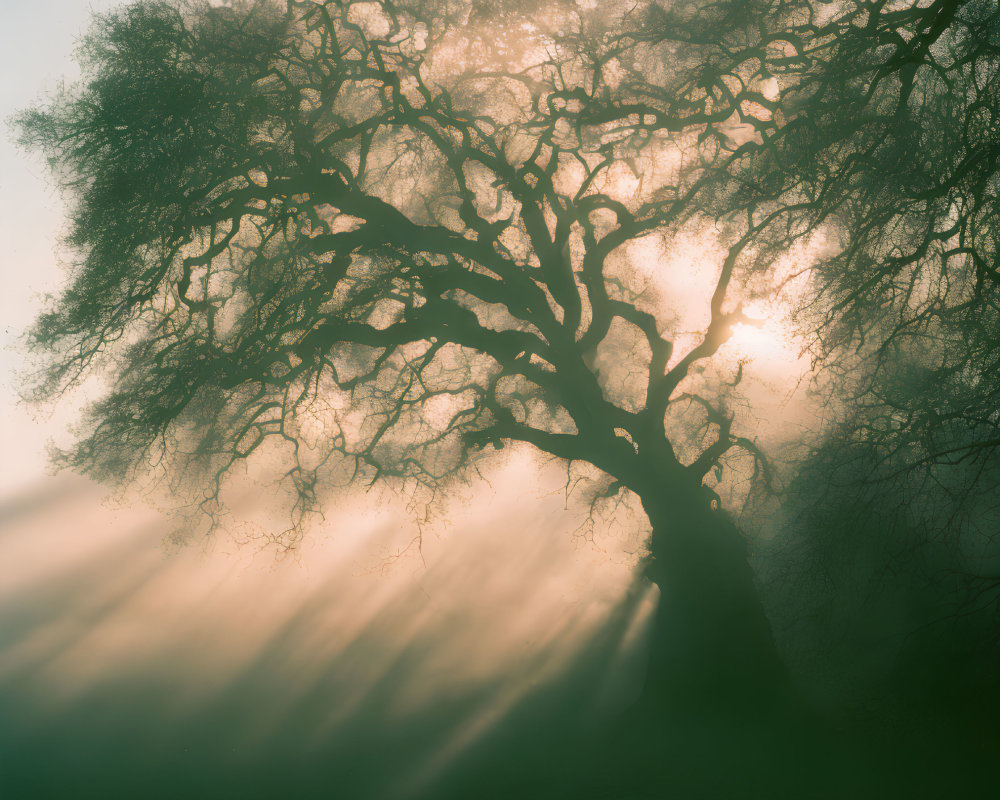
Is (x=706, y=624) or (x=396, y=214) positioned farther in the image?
(x=706, y=624)

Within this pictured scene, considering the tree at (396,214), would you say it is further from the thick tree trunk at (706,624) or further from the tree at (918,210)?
the tree at (918,210)

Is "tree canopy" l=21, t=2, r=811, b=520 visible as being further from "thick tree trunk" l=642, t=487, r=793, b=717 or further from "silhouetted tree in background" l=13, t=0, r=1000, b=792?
"thick tree trunk" l=642, t=487, r=793, b=717

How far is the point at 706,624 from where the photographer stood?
776 centimetres

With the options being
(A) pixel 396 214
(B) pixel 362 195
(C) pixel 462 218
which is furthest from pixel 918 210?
(B) pixel 362 195

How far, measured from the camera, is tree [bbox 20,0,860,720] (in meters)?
6.33

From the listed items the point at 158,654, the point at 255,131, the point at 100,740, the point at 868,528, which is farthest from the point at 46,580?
the point at 868,528

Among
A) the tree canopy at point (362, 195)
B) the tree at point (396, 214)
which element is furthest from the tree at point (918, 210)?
the tree canopy at point (362, 195)

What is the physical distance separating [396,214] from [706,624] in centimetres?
580

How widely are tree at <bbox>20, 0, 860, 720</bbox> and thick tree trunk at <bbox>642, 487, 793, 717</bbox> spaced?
1.3 inches

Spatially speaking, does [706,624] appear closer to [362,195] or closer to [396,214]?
[396,214]

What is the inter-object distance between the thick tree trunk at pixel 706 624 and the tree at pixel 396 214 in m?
0.03

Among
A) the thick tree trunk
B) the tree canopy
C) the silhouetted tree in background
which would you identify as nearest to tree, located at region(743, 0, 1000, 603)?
the silhouetted tree in background

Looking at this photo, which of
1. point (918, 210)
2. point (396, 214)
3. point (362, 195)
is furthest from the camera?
point (396, 214)

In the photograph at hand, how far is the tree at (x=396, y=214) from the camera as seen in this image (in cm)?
633
